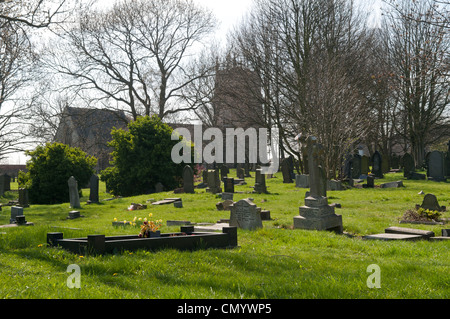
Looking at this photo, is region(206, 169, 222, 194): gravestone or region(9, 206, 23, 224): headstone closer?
region(9, 206, 23, 224): headstone

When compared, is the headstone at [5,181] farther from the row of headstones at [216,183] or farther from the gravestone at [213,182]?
the gravestone at [213,182]

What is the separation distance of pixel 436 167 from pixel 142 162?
54.8ft

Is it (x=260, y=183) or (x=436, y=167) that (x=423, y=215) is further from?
(x=436, y=167)

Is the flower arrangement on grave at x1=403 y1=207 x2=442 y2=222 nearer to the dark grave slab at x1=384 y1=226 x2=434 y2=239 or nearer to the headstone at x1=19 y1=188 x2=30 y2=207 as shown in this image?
the dark grave slab at x1=384 y1=226 x2=434 y2=239

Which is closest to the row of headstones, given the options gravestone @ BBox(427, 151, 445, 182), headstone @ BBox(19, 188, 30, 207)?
headstone @ BBox(19, 188, 30, 207)

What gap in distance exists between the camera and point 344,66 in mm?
26125

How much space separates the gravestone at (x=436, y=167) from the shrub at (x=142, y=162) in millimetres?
14445

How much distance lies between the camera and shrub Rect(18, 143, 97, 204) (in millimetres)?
22812

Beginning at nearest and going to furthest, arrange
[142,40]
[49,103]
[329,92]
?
[329,92] → [142,40] → [49,103]

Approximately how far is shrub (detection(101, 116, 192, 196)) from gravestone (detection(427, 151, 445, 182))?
1444 cm

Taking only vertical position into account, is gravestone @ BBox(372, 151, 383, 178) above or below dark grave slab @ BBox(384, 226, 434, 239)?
above
